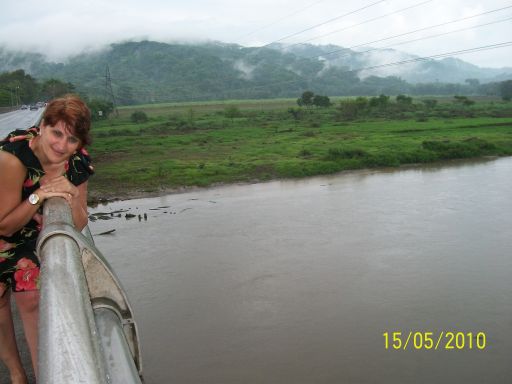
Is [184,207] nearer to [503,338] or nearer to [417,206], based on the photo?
[417,206]

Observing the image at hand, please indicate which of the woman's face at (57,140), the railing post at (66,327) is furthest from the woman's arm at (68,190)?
the railing post at (66,327)

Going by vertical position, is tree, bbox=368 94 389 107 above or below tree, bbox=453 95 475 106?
above

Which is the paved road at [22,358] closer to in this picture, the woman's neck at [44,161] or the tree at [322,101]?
the woman's neck at [44,161]

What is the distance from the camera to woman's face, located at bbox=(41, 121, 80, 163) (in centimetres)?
190

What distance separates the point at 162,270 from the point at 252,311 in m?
2.40

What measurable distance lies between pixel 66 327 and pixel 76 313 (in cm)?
4

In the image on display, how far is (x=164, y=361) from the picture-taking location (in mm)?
5656

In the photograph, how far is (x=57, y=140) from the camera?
Answer: 6.28ft

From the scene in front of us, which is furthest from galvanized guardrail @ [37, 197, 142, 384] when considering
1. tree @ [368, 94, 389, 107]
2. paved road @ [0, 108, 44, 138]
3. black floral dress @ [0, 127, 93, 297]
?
tree @ [368, 94, 389, 107]

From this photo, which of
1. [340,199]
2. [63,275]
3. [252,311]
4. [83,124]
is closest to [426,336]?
[252,311]

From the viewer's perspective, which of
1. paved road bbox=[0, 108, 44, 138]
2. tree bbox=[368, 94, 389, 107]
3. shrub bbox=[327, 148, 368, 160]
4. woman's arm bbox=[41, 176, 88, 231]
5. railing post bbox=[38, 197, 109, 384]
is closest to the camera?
railing post bbox=[38, 197, 109, 384]

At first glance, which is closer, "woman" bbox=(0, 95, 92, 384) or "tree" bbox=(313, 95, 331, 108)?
"woman" bbox=(0, 95, 92, 384)

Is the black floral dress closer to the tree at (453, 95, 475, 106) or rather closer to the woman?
the woman

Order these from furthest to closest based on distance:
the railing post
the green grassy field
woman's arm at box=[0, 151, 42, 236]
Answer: the green grassy field → woman's arm at box=[0, 151, 42, 236] → the railing post
